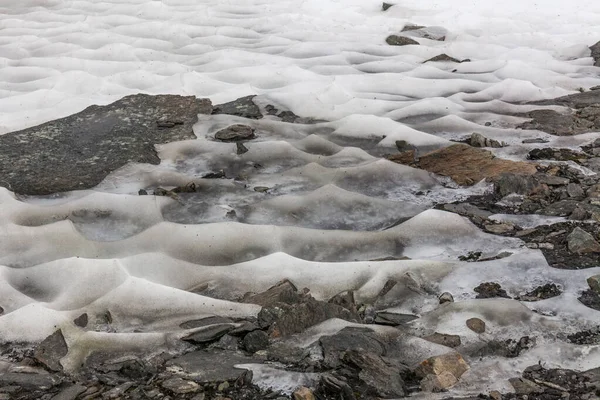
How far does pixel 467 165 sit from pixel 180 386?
265 centimetres

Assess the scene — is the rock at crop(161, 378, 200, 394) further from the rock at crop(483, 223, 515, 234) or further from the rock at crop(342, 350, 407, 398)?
the rock at crop(483, 223, 515, 234)

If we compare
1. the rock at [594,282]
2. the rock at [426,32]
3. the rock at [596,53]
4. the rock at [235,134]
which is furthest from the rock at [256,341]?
the rock at [426,32]

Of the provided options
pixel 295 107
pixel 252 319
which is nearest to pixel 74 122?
pixel 295 107

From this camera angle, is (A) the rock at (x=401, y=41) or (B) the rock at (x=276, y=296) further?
(A) the rock at (x=401, y=41)

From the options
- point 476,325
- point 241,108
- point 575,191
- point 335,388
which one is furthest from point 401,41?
point 335,388

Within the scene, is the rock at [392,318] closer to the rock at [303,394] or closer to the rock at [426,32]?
the rock at [303,394]

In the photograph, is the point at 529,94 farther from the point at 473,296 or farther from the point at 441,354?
the point at 441,354

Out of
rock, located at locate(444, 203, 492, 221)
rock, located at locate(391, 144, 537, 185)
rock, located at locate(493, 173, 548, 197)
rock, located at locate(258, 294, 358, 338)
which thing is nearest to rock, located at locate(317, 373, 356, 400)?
rock, located at locate(258, 294, 358, 338)

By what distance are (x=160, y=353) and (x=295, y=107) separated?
3.15 m

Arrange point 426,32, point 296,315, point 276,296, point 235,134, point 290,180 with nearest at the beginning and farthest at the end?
1. point 296,315
2. point 276,296
3. point 290,180
4. point 235,134
5. point 426,32

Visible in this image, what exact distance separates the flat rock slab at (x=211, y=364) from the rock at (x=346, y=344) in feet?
0.96

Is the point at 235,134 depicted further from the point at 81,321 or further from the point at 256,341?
the point at 256,341

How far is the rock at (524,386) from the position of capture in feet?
8.04

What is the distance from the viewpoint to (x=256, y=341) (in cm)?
280
